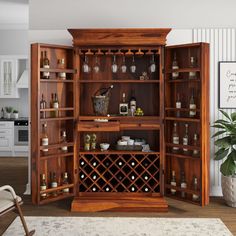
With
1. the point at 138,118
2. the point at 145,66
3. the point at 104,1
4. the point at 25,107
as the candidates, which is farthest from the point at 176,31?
the point at 25,107

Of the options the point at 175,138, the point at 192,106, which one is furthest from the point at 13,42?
the point at 192,106

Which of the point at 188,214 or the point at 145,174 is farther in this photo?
the point at 145,174

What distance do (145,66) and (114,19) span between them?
0.86m

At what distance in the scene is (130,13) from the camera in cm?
540

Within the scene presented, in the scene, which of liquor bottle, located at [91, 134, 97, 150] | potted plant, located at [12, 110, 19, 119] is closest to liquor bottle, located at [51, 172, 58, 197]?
liquor bottle, located at [91, 134, 97, 150]

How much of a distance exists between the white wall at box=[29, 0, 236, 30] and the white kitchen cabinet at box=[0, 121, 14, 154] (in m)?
3.60

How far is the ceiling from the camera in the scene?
21.8 feet

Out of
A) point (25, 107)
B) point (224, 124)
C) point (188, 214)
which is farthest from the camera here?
point (25, 107)

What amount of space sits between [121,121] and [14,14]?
161 inches

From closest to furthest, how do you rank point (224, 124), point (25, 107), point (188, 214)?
1. point (188, 214)
2. point (224, 124)
3. point (25, 107)

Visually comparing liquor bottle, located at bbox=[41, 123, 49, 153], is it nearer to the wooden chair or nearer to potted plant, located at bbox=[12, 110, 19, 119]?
the wooden chair

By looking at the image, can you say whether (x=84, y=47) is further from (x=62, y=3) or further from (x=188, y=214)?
(x=188, y=214)

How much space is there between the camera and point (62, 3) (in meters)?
5.42

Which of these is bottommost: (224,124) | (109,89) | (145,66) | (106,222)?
(106,222)
